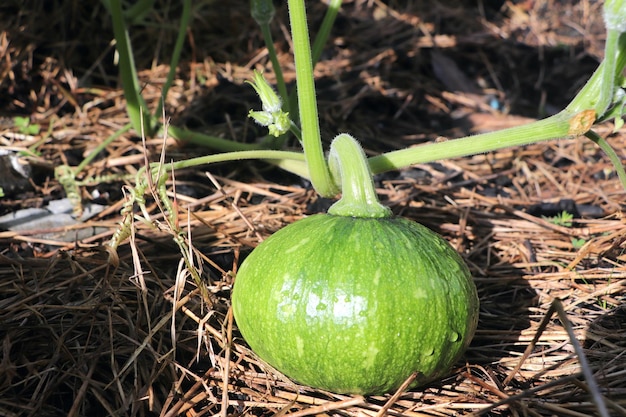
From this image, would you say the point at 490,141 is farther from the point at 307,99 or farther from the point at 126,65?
the point at 126,65

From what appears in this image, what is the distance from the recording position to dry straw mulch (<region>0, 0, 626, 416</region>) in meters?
1.62

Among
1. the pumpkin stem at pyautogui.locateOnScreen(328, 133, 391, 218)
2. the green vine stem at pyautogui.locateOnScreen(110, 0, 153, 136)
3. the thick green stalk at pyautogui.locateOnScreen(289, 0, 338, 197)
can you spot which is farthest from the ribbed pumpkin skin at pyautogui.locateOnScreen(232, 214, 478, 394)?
the green vine stem at pyautogui.locateOnScreen(110, 0, 153, 136)

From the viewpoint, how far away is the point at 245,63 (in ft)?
11.5

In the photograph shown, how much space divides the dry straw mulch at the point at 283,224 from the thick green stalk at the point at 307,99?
0.39 metres

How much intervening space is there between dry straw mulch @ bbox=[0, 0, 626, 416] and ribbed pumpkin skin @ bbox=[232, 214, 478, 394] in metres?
0.10

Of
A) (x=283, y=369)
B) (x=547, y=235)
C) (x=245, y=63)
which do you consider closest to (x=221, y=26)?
(x=245, y=63)

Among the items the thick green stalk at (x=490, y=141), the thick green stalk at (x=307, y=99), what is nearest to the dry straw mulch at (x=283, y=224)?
the thick green stalk at (x=307, y=99)

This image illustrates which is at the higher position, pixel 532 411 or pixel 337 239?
pixel 337 239

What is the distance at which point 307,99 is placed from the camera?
1.78 meters

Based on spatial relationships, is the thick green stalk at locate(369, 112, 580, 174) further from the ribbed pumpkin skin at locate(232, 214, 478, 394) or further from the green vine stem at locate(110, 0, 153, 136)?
the green vine stem at locate(110, 0, 153, 136)

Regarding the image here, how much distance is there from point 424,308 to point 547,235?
3.30ft

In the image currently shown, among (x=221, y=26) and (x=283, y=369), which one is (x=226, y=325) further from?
(x=221, y=26)

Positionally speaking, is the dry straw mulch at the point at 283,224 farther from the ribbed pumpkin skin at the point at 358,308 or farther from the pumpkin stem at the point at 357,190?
the pumpkin stem at the point at 357,190

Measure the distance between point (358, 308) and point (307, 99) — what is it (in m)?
A: 0.62
